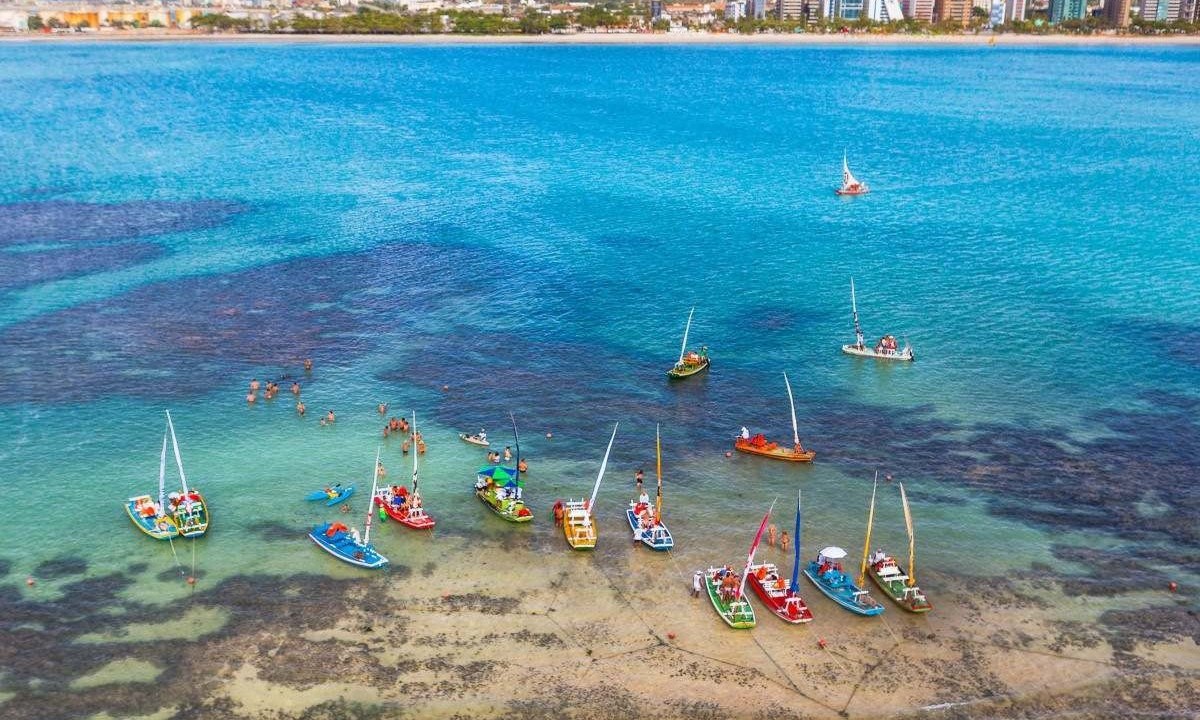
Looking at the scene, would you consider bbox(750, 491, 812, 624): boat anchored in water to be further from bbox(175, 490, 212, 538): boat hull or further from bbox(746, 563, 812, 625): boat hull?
bbox(175, 490, 212, 538): boat hull


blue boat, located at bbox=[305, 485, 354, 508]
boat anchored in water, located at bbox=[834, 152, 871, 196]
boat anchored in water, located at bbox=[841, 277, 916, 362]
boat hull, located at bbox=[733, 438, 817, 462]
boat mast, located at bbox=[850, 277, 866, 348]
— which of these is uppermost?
boat anchored in water, located at bbox=[834, 152, 871, 196]

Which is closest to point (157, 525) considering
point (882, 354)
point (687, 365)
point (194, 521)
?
point (194, 521)

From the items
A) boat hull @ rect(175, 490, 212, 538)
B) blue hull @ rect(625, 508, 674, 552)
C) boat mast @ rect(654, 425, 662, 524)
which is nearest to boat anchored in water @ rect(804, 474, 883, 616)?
blue hull @ rect(625, 508, 674, 552)

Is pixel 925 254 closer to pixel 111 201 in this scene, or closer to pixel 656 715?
pixel 656 715

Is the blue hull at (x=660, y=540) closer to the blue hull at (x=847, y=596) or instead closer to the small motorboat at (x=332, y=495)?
the blue hull at (x=847, y=596)

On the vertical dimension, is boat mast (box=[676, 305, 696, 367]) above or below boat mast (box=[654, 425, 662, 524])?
above

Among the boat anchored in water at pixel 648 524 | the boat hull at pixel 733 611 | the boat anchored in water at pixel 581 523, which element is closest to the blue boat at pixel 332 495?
the boat anchored in water at pixel 581 523

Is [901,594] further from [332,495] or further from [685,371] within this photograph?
[332,495]
